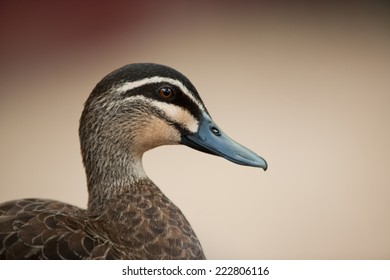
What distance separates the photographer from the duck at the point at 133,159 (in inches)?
48.4

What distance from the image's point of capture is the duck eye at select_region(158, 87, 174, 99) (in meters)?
1.24

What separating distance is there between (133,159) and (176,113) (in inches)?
5.8

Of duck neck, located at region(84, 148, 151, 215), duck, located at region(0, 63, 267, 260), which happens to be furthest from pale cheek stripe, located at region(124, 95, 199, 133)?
duck neck, located at region(84, 148, 151, 215)

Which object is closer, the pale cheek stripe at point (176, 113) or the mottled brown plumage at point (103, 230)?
the mottled brown plumage at point (103, 230)

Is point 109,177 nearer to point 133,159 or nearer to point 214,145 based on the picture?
point 133,159

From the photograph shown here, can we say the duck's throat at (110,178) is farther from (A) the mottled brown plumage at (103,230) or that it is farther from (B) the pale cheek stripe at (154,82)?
(B) the pale cheek stripe at (154,82)

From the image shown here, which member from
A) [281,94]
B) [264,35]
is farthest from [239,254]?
[264,35]

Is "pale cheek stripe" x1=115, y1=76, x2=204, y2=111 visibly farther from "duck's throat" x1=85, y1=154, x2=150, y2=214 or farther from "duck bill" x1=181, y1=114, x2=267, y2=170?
"duck's throat" x1=85, y1=154, x2=150, y2=214

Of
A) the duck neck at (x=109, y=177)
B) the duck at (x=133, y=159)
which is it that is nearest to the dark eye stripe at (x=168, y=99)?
the duck at (x=133, y=159)

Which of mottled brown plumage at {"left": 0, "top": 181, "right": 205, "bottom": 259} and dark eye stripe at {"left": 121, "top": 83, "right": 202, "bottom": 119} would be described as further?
dark eye stripe at {"left": 121, "top": 83, "right": 202, "bottom": 119}

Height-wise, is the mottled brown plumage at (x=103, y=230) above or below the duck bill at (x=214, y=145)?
below

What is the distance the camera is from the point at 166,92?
49.0 inches

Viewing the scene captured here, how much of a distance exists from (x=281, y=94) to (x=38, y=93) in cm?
63
